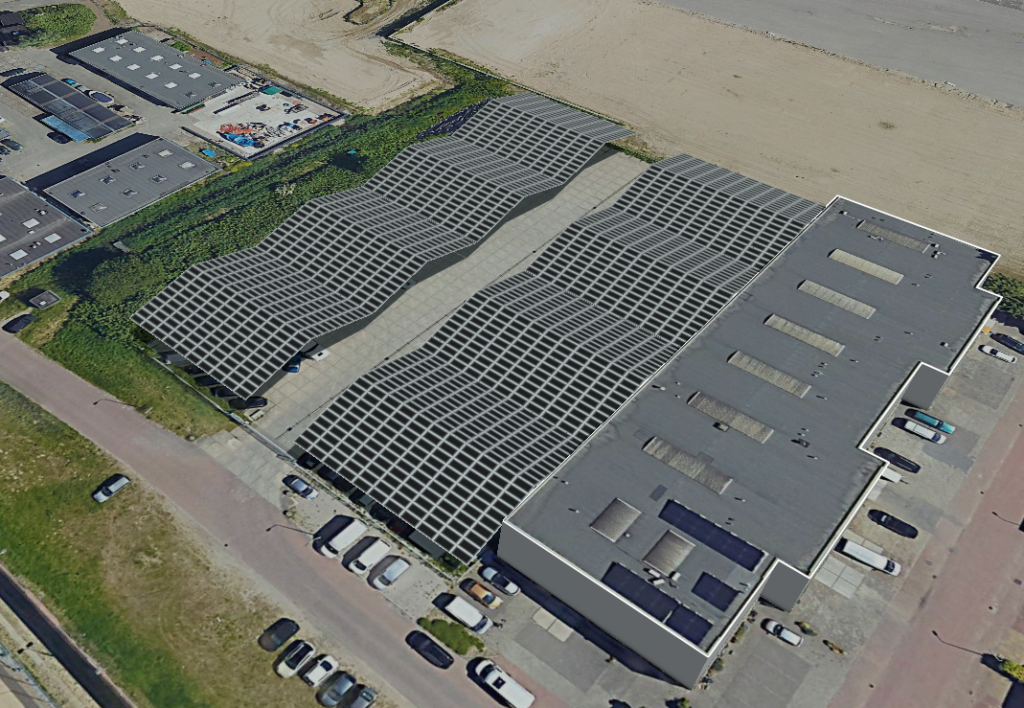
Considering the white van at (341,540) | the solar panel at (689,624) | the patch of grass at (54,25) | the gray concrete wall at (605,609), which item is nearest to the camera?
the solar panel at (689,624)

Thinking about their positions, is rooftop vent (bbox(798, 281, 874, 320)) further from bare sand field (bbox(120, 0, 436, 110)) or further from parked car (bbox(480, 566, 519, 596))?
bare sand field (bbox(120, 0, 436, 110))

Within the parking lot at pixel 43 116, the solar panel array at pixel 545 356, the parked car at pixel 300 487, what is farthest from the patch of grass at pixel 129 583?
the parking lot at pixel 43 116

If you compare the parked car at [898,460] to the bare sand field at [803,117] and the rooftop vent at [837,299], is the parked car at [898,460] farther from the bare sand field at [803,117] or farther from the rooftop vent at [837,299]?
the bare sand field at [803,117]

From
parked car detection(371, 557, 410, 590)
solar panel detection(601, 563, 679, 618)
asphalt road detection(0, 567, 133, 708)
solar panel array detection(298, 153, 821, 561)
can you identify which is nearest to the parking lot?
solar panel array detection(298, 153, 821, 561)

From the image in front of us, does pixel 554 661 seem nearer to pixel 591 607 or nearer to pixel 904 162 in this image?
pixel 591 607

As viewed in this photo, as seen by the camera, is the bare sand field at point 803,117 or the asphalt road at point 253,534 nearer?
the asphalt road at point 253,534

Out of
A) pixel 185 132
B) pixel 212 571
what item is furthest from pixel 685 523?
pixel 185 132
